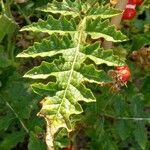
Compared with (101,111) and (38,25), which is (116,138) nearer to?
(101,111)

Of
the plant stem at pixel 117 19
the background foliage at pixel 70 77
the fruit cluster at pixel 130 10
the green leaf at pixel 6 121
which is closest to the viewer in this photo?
the background foliage at pixel 70 77

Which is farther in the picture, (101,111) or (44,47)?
(101,111)

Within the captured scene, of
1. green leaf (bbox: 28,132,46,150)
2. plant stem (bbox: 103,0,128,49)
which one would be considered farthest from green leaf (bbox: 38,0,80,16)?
green leaf (bbox: 28,132,46,150)

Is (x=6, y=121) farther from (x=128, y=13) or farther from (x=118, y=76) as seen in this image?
(x=128, y=13)

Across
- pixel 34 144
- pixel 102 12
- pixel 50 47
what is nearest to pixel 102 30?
pixel 102 12

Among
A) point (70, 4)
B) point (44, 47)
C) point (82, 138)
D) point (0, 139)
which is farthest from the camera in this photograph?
point (82, 138)

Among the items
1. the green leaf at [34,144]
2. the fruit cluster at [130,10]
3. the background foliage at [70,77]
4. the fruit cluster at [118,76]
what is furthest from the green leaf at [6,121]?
the fruit cluster at [130,10]

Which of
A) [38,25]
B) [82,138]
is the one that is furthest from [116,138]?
[38,25]

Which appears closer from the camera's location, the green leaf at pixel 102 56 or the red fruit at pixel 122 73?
the green leaf at pixel 102 56

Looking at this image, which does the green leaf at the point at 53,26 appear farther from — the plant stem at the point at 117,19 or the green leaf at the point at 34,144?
the green leaf at the point at 34,144
